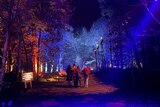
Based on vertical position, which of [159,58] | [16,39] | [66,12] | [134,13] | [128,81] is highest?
[66,12]

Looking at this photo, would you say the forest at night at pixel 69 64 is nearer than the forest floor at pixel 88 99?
No

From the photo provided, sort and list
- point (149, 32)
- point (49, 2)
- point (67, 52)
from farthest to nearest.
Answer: point (67, 52)
point (49, 2)
point (149, 32)

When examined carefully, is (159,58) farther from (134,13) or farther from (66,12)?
(66,12)

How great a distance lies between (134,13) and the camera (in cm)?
2225

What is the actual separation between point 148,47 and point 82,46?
4133 cm

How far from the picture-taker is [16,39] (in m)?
24.2

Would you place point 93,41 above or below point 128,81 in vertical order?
above

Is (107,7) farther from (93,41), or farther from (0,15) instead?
(93,41)

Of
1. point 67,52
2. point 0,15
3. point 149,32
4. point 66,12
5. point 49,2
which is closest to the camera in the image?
point 0,15

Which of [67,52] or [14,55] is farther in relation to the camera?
[67,52]

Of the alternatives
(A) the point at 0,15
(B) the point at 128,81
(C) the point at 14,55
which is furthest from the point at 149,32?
(C) the point at 14,55

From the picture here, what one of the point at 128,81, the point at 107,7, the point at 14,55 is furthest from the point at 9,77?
the point at 107,7

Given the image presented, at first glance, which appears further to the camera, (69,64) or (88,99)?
(69,64)

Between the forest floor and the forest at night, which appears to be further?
the forest at night
